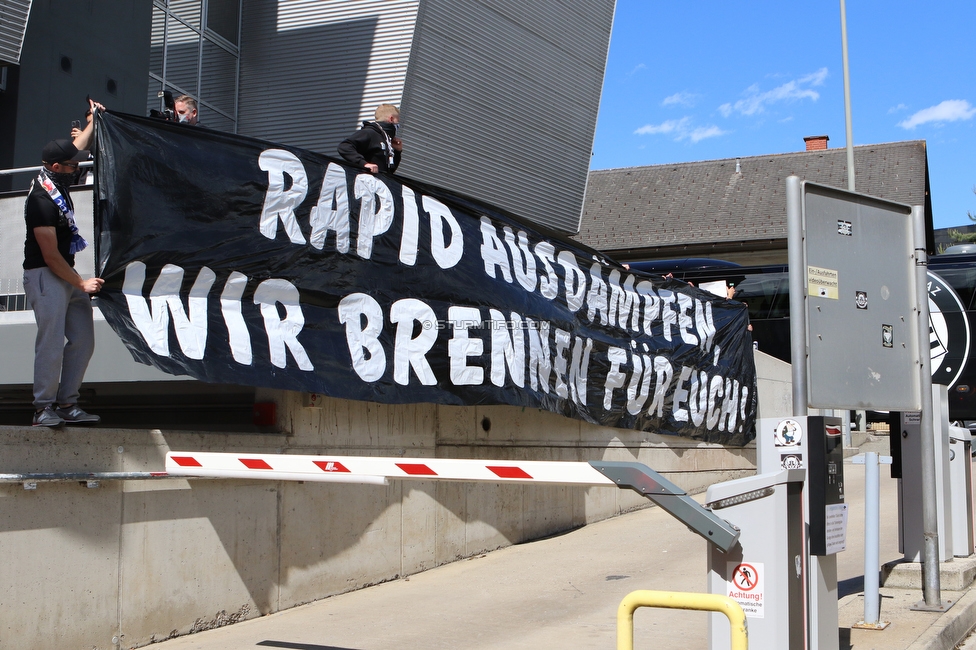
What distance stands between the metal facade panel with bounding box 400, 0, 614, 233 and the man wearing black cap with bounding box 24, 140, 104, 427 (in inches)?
325


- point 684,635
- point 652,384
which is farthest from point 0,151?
point 684,635

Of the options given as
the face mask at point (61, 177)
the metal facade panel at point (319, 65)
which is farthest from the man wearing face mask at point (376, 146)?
the metal facade panel at point (319, 65)

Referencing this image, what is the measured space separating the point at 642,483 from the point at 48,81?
10.7 meters

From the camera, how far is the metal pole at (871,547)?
245 inches

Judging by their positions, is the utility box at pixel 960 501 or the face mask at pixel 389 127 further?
the face mask at pixel 389 127

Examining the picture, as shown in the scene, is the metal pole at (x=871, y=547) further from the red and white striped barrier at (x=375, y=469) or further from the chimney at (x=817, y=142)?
the chimney at (x=817, y=142)

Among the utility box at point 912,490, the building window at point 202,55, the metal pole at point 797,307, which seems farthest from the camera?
the building window at point 202,55

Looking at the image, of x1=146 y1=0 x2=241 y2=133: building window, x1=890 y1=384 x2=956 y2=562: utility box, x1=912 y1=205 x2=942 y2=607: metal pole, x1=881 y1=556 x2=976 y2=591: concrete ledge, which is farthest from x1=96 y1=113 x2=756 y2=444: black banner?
x1=146 y1=0 x2=241 y2=133: building window

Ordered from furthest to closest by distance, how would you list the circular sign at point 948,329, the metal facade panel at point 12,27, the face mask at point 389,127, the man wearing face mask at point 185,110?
the circular sign at point 948,329 < the metal facade panel at point 12,27 < the face mask at point 389,127 < the man wearing face mask at point 185,110

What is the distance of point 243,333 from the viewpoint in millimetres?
6680

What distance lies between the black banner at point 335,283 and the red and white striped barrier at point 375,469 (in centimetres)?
74

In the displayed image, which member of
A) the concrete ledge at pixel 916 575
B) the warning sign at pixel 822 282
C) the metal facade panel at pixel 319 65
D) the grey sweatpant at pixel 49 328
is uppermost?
the metal facade panel at pixel 319 65

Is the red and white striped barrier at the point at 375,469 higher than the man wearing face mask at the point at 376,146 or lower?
lower

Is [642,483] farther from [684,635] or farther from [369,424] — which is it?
[369,424]
